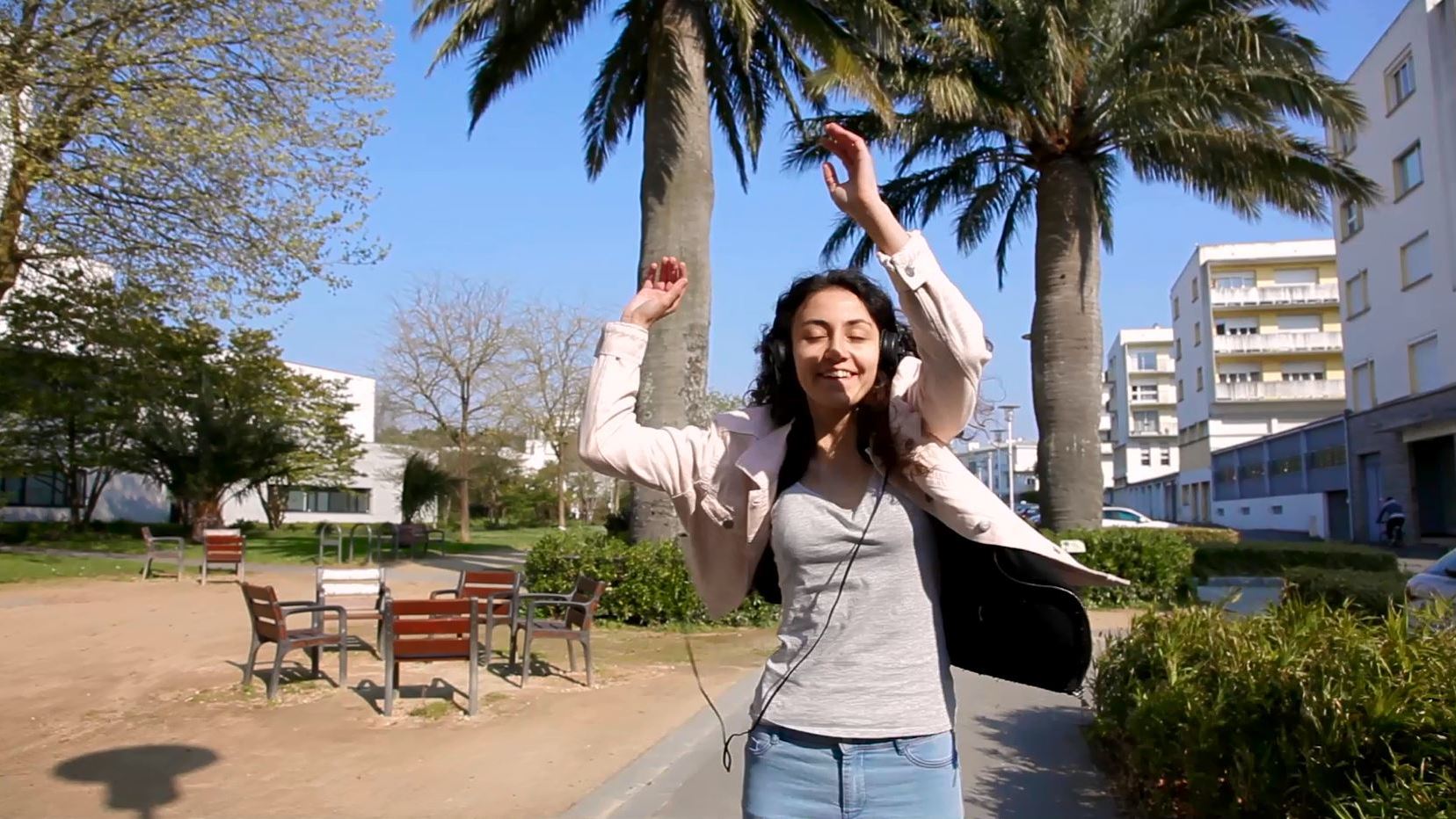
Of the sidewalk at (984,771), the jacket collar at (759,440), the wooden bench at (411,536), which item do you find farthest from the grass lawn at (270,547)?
the jacket collar at (759,440)

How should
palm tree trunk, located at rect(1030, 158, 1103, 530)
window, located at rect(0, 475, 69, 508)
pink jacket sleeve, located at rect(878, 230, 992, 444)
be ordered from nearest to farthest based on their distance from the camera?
pink jacket sleeve, located at rect(878, 230, 992, 444) → palm tree trunk, located at rect(1030, 158, 1103, 530) → window, located at rect(0, 475, 69, 508)

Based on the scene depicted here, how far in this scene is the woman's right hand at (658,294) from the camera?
2.36m

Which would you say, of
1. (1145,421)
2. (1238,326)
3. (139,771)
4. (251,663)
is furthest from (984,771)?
(1145,421)

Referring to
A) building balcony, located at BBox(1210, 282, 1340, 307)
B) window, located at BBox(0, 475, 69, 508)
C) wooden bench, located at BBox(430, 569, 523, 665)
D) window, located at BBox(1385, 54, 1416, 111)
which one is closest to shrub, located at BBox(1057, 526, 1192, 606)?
wooden bench, located at BBox(430, 569, 523, 665)

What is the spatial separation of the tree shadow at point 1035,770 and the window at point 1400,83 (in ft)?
101

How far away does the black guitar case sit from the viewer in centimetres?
213

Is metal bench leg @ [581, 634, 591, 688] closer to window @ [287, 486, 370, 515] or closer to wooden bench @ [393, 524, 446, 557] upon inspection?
wooden bench @ [393, 524, 446, 557]

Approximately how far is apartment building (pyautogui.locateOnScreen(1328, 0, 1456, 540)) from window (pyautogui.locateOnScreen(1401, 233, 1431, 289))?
0.04 meters

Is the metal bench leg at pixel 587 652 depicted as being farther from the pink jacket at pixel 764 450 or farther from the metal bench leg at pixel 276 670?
the pink jacket at pixel 764 450

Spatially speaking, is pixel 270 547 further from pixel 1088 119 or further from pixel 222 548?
pixel 1088 119

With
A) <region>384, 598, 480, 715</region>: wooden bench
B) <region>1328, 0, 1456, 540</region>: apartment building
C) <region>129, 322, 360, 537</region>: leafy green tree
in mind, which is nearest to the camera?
<region>384, 598, 480, 715</region>: wooden bench

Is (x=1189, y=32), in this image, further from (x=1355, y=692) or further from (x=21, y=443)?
(x=21, y=443)

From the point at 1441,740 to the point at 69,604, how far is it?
1632cm

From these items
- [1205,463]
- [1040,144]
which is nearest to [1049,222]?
[1040,144]
